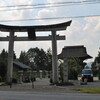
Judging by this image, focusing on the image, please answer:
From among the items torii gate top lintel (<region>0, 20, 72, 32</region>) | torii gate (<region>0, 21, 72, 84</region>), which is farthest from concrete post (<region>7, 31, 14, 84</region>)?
torii gate top lintel (<region>0, 20, 72, 32</region>)

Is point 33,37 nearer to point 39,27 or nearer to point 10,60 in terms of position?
point 39,27

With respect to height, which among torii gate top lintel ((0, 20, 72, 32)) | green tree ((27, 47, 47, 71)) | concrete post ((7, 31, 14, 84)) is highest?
green tree ((27, 47, 47, 71))

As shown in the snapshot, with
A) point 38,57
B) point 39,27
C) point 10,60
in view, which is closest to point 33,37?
point 39,27

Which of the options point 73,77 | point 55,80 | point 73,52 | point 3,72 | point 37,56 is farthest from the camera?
point 37,56

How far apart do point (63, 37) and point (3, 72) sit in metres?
15.5

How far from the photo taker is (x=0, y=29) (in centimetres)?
4550

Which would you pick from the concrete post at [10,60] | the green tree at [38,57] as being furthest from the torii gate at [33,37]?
the green tree at [38,57]

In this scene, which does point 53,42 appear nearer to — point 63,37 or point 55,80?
point 63,37

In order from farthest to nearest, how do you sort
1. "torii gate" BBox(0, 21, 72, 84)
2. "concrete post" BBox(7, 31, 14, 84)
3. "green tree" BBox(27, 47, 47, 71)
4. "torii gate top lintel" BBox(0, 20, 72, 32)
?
"green tree" BBox(27, 47, 47, 71) < "concrete post" BBox(7, 31, 14, 84) < "torii gate" BBox(0, 21, 72, 84) < "torii gate top lintel" BBox(0, 20, 72, 32)

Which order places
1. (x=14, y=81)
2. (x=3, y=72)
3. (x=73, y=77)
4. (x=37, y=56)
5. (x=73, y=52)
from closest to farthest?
(x=73, y=52) < (x=14, y=81) < (x=3, y=72) < (x=73, y=77) < (x=37, y=56)

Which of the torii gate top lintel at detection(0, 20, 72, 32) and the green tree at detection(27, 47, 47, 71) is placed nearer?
the torii gate top lintel at detection(0, 20, 72, 32)

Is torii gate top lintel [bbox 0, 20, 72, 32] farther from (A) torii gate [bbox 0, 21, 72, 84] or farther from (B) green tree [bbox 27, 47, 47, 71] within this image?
(B) green tree [bbox 27, 47, 47, 71]

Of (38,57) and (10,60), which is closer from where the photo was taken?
(10,60)

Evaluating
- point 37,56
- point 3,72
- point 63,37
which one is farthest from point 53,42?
point 37,56
